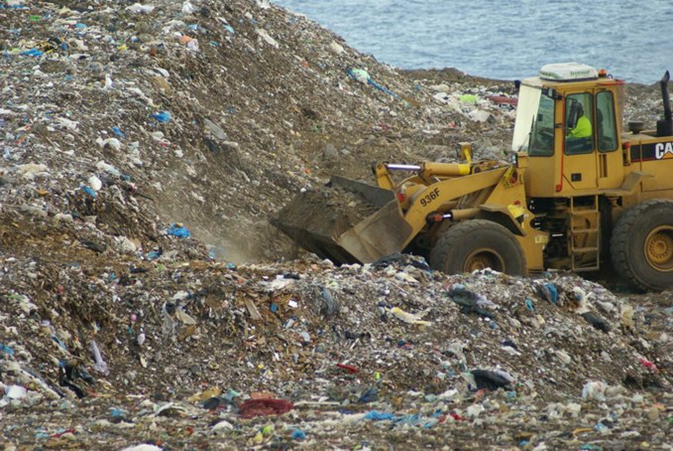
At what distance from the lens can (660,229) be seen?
10789mm

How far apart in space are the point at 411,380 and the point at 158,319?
1.71 meters

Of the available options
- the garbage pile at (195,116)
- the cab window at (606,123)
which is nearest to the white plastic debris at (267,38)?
the garbage pile at (195,116)

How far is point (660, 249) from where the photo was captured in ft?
35.8

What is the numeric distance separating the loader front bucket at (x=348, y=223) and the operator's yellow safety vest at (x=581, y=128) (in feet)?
5.64

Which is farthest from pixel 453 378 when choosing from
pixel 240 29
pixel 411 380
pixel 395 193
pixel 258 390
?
pixel 240 29

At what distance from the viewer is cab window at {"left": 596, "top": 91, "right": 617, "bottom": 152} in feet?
34.8

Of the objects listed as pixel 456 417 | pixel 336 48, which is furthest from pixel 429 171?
pixel 336 48

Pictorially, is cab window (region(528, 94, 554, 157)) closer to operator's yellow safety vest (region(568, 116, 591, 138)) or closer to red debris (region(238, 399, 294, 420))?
operator's yellow safety vest (region(568, 116, 591, 138))

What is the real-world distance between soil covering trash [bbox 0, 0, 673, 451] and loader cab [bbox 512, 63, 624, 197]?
86 cm

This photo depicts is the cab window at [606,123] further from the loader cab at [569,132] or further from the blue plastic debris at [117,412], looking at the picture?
the blue plastic debris at [117,412]

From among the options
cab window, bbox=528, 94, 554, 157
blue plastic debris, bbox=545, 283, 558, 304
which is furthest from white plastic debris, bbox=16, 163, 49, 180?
blue plastic debris, bbox=545, 283, 558, 304

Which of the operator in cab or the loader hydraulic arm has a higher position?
the operator in cab

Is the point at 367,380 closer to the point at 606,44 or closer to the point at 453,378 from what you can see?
the point at 453,378

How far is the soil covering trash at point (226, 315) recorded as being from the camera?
22.1 feet
